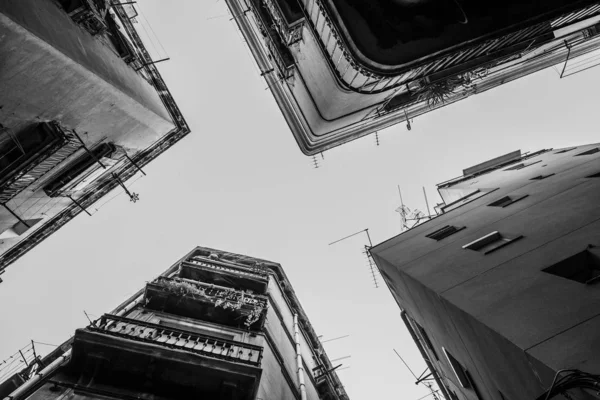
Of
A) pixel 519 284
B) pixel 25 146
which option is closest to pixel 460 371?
pixel 519 284

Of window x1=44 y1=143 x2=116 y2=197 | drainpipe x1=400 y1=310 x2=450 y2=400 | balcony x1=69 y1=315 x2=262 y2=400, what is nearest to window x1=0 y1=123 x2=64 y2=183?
window x1=44 y1=143 x2=116 y2=197

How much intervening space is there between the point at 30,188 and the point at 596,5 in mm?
20273

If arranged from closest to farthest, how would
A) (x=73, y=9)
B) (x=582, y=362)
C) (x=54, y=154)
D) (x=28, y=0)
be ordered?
(x=582, y=362) < (x=28, y=0) < (x=54, y=154) < (x=73, y=9)

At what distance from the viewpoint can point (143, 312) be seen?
45.5 feet

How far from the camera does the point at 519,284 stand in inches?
255

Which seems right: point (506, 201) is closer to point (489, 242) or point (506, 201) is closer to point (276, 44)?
point (489, 242)

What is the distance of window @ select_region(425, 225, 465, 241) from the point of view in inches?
491

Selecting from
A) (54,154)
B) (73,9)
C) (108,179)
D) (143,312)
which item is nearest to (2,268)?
(108,179)

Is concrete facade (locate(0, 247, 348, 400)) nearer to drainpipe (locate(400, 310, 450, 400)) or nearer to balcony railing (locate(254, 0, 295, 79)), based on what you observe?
drainpipe (locate(400, 310, 450, 400))

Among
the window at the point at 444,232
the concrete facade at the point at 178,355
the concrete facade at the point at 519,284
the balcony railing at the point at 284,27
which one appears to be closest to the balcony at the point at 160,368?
the concrete facade at the point at 178,355

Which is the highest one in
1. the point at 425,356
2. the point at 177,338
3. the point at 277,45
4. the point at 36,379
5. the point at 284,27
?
the point at 277,45

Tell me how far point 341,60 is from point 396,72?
5.99ft

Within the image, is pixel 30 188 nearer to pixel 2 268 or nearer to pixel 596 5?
pixel 2 268

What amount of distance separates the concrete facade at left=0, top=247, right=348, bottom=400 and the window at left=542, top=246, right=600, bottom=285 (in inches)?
291
